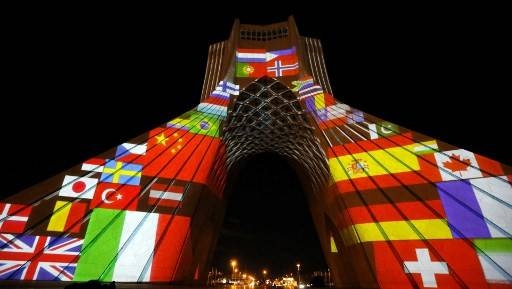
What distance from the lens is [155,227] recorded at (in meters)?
19.0

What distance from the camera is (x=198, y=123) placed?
23.0 m

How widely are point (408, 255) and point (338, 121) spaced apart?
10324 millimetres

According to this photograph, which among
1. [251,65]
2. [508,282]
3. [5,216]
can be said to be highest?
[251,65]

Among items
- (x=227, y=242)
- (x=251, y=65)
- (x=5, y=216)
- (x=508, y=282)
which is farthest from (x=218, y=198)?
(x=227, y=242)

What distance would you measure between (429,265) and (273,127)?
20033 millimetres

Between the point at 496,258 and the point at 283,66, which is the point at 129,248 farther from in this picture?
the point at 496,258

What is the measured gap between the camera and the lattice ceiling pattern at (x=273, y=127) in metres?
27.8

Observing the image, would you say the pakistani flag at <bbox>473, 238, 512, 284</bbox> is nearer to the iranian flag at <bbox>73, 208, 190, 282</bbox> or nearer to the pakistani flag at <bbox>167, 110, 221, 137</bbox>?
the iranian flag at <bbox>73, 208, 190, 282</bbox>

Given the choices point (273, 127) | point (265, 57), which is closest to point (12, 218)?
point (273, 127)

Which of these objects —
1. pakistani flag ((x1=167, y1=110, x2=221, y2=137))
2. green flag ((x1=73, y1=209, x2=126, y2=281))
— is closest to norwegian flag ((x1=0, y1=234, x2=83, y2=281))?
green flag ((x1=73, y1=209, x2=126, y2=281))

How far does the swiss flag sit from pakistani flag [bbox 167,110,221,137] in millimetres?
14920

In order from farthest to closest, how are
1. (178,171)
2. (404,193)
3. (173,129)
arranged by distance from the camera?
(173,129) → (178,171) → (404,193)

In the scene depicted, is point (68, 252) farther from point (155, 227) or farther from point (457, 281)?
point (457, 281)

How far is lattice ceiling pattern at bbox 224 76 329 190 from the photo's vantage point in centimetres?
2778
